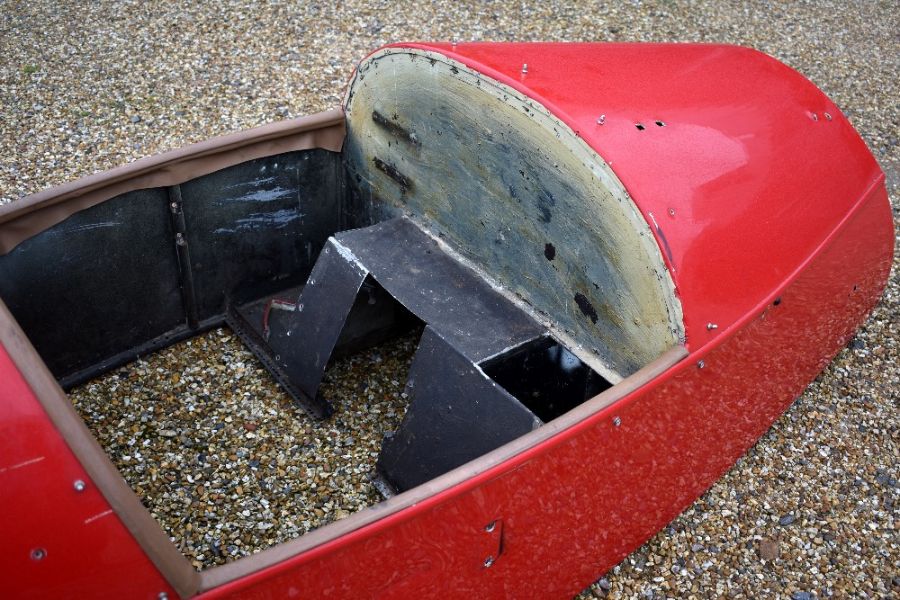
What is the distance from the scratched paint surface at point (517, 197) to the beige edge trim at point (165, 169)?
17 centimetres

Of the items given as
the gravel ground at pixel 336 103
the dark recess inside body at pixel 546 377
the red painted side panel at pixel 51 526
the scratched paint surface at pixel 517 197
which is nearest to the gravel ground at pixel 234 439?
the gravel ground at pixel 336 103

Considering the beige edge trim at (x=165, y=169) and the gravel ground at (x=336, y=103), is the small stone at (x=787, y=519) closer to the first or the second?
the gravel ground at (x=336, y=103)

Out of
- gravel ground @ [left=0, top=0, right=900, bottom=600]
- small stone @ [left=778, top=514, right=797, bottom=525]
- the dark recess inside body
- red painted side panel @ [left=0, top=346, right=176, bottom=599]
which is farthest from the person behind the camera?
small stone @ [left=778, top=514, right=797, bottom=525]

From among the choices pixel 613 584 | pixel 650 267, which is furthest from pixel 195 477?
pixel 650 267

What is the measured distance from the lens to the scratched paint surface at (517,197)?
245cm

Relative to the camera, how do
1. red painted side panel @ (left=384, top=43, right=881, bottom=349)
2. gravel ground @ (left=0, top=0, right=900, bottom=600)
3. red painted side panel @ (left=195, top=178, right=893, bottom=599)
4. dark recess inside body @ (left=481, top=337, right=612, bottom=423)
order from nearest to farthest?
red painted side panel @ (left=195, top=178, right=893, bottom=599) < red painted side panel @ (left=384, top=43, right=881, bottom=349) < dark recess inside body @ (left=481, top=337, right=612, bottom=423) < gravel ground @ (left=0, top=0, right=900, bottom=600)

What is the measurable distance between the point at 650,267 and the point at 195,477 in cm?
176

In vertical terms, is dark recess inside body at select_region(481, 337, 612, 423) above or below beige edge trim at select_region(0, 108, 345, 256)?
below

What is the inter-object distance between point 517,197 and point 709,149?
0.65 metres

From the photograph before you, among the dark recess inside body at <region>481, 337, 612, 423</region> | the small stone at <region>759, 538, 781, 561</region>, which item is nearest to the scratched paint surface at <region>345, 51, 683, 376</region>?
the dark recess inside body at <region>481, 337, 612, 423</region>

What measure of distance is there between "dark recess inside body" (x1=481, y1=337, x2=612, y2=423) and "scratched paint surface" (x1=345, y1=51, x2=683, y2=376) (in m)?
0.08

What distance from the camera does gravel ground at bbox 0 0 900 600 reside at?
2855 millimetres

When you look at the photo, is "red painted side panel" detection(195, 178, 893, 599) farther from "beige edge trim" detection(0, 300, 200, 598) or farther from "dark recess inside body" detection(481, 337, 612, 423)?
"dark recess inside body" detection(481, 337, 612, 423)

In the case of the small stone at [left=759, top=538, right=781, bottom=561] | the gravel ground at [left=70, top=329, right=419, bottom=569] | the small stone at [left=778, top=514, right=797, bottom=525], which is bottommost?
the small stone at [left=759, top=538, right=781, bottom=561]
